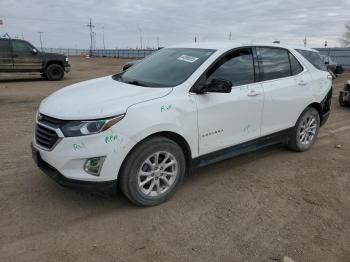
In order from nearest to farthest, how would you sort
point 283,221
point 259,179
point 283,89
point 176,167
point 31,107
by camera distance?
point 283,221 < point 176,167 < point 259,179 < point 283,89 < point 31,107

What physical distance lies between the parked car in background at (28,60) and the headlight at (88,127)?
46.2 feet

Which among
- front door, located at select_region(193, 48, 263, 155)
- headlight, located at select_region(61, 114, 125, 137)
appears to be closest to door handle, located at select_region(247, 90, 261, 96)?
front door, located at select_region(193, 48, 263, 155)

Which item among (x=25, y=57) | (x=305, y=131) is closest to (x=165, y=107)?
(x=305, y=131)

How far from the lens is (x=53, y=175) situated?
3586 millimetres

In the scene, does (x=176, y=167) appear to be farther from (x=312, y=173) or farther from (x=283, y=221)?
(x=312, y=173)

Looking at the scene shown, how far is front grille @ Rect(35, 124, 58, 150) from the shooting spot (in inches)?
138

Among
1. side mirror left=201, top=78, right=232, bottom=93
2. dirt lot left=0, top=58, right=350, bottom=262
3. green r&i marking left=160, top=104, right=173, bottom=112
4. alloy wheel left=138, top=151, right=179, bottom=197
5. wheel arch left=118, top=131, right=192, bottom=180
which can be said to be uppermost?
side mirror left=201, top=78, right=232, bottom=93

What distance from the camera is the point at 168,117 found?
3729mm

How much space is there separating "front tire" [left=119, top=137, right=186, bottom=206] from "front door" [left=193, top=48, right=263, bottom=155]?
1.31 ft

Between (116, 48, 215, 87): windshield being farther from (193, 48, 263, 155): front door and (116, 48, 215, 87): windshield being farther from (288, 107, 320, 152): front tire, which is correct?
(288, 107, 320, 152): front tire

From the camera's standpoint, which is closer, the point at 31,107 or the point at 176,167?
the point at 176,167

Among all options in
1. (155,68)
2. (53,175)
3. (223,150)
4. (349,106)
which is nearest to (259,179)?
(223,150)

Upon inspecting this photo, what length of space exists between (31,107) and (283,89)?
23.1 feet

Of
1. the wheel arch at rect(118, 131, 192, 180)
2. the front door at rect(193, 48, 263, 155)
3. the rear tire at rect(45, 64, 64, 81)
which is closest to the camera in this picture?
the wheel arch at rect(118, 131, 192, 180)
